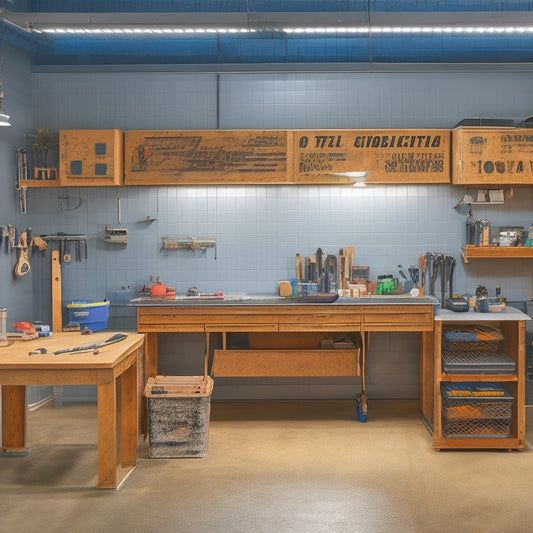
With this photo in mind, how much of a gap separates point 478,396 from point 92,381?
291cm

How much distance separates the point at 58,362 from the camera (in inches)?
156

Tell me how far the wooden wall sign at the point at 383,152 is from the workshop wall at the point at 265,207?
0.25 meters

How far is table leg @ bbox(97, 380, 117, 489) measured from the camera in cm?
407

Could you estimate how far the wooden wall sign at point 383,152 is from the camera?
6.00 meters

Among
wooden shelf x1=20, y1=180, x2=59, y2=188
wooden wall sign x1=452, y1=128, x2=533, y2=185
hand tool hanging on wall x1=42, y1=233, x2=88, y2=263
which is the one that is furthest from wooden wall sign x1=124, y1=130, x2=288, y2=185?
wooden wall sign x1=452, y1=128, x2=533, y2=185

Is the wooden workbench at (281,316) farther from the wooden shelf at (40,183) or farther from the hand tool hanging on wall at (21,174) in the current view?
the hand tool hanging on wall at (21,174)

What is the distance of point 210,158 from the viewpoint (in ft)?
19.7

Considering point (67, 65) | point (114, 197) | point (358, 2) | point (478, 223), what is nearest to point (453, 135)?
point (478, 223)

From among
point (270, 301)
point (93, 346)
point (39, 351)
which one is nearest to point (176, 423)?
point (93, 346)

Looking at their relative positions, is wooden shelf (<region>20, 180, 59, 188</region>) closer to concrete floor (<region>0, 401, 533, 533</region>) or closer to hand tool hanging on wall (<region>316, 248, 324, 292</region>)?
concrete floor (<region>0, 401, 533, 533</region>)

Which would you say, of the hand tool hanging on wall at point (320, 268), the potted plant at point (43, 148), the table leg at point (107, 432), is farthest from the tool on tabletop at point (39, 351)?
the hand tool hanging on wall at point (320, 268)

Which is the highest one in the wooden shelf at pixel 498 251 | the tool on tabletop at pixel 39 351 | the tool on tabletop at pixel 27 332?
the wooden shelf at pixel 498 251

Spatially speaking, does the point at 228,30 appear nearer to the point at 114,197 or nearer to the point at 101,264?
the point at 114,197

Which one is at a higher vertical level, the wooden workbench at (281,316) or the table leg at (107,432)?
the wooden workbench at (281,316)
